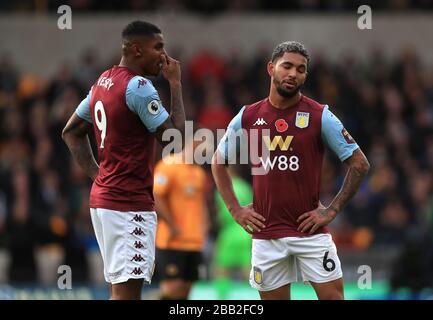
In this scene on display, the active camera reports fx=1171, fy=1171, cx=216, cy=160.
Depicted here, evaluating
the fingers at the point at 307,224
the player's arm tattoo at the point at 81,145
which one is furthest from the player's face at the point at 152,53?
the fingers at the point at 307,224

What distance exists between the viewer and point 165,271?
11.9m

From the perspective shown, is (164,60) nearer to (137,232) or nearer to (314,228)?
(137,232)

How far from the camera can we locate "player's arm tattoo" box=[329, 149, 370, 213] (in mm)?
8750

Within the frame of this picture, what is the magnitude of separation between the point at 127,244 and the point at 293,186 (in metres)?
1.31

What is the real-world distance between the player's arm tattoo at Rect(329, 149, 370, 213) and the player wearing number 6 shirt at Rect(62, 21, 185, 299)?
4.25 feet

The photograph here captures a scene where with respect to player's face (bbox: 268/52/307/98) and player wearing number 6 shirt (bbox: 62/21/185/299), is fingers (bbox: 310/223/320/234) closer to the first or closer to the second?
player's face (bbox: 268/52/307/98)

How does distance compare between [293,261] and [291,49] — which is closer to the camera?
[291,49]

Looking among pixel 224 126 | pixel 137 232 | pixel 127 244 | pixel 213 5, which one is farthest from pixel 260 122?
pixel 213 5

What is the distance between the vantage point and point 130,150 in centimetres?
865

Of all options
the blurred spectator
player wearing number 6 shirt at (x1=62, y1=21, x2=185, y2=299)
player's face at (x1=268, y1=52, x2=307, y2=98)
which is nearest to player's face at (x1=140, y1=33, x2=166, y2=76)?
player wearing number 6 shirt at (x1=62, y1=21, x2=185, y2=299)

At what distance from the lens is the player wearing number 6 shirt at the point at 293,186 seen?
8.73 metres

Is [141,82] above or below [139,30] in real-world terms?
below

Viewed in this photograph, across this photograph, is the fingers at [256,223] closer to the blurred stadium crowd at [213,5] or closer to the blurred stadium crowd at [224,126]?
the blurred stadium crowd at [224,126]
